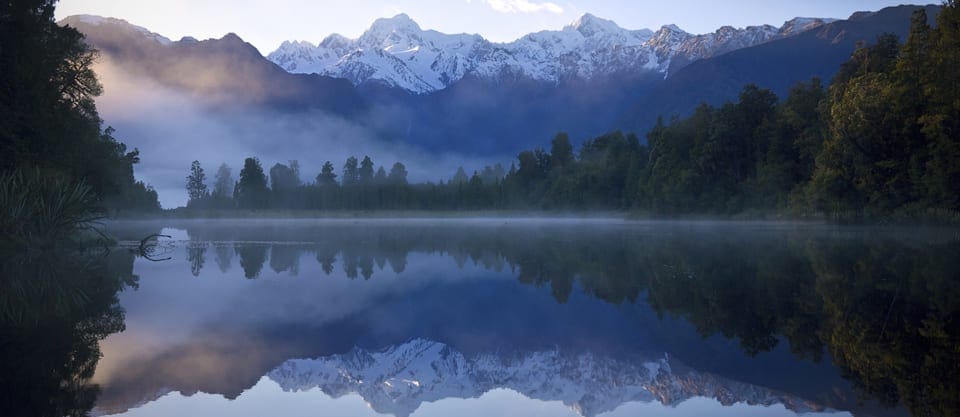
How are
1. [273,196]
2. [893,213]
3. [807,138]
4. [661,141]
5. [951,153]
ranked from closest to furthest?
[951,153] < [893,213] < [807,138] < [661,141] < [273,196]

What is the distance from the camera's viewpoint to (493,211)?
118m

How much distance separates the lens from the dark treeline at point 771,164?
33625mm

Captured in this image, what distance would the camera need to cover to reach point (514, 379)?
6.64 metres

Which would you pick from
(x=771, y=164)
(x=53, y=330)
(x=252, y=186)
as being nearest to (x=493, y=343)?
(x=53, y=330)

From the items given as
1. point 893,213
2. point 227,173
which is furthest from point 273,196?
point 893,213

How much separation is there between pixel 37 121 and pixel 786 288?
23.8m

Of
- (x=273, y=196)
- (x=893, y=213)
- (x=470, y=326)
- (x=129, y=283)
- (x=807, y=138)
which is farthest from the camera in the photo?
(x=273, y=196)

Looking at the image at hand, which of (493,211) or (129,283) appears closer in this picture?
(129,283)

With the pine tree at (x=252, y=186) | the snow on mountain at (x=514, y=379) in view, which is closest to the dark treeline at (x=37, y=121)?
the snow on mountain at (x=514, y=379)

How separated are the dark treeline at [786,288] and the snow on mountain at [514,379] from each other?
3.03ft

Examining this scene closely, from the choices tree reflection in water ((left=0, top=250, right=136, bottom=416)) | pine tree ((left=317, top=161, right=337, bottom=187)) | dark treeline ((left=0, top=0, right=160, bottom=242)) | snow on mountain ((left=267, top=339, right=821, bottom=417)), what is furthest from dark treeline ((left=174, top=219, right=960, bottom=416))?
pine tree ((left=317, top=161, right=337, bottom=187))

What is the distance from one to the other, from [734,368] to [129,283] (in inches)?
508

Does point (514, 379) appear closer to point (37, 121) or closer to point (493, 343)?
point (493, 343)

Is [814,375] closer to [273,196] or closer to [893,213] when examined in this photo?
[893,213]
